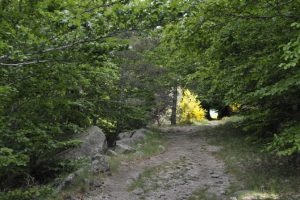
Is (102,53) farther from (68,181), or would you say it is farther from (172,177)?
(172,177)

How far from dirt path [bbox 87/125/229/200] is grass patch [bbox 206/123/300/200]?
420 millimetres

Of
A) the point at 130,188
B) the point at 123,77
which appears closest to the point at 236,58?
the point at 130,188

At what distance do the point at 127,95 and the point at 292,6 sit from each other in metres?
9.35

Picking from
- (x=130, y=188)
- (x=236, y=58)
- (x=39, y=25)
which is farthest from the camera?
(x=130, y=188)

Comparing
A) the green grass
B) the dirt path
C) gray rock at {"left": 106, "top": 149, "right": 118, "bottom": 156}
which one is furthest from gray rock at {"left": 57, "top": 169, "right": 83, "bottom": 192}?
gray rock at {"left": 106, "top": 149, "right": 118, "bottom": 156}

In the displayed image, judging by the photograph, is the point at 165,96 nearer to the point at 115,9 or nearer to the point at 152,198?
the point at 152,198

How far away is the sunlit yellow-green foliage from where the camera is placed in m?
25.2

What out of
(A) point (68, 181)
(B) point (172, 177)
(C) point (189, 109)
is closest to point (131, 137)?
(B) point (172, 177)

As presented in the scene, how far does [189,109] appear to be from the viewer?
2541cm

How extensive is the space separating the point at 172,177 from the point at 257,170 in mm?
2722

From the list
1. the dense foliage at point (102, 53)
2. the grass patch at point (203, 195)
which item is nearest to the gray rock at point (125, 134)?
the dense foliage at point (102, 53)

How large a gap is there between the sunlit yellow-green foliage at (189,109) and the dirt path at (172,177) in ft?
33.1

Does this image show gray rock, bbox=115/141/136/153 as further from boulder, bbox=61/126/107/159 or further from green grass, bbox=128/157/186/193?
green grass, bbox=128/157/186/193

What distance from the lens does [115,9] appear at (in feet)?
17.2
